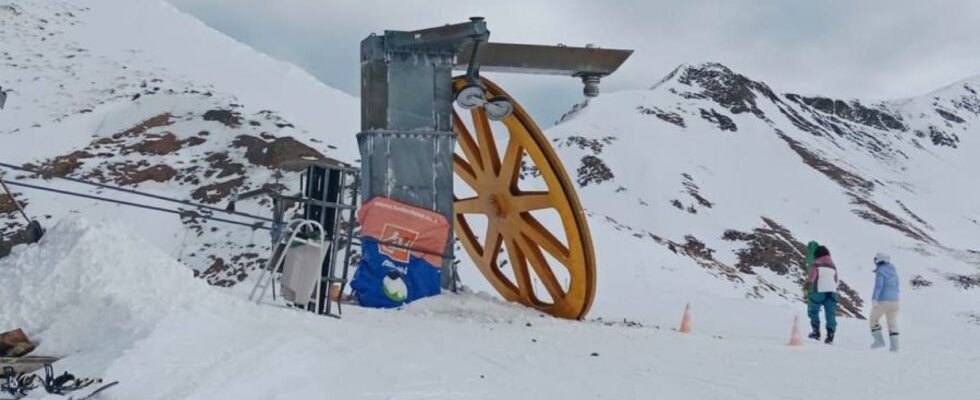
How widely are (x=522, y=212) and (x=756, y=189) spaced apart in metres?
67.4

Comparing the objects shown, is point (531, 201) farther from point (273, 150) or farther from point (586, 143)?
point (586, 143)

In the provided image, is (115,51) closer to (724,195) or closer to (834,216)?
(724,195)

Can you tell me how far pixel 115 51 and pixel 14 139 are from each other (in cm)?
1933

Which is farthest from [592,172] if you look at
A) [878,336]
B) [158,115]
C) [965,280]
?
[878,336]

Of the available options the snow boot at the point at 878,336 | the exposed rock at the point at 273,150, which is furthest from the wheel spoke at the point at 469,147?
the exposed rock at the point at 273,150

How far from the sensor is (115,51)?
5806cm

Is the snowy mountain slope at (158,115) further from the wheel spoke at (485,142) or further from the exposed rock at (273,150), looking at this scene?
the wheel spoke at (485,142)

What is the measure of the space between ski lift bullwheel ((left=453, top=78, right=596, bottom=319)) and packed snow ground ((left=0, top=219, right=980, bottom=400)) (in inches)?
145

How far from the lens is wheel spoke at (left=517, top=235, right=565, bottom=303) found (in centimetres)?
1522

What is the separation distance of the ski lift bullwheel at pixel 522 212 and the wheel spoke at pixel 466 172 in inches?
0.7

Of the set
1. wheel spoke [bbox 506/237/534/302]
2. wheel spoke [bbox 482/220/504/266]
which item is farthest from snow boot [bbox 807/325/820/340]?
wheel spoke [bbox 482/220/504/266]

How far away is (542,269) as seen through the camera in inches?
612

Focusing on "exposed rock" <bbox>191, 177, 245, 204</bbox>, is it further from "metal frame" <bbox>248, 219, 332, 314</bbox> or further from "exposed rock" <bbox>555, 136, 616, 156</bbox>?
"exposed rock" <bbox>555, 136, 616, 156</bbox>

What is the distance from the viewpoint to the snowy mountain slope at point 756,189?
54938 mm
